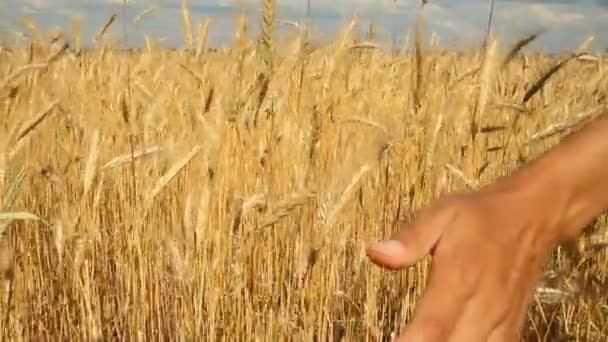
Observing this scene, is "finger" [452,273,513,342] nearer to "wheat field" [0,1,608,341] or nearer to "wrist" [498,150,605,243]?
"wrist" [498,150,605,243]

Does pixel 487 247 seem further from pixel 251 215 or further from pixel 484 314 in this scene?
pixel 251 215

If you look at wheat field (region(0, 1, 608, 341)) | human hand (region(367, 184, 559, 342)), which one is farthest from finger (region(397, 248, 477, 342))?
wheat field (region(0, 1, 608, 341))

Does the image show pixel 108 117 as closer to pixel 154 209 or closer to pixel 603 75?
pixel 154 209

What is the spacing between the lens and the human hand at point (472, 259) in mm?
364

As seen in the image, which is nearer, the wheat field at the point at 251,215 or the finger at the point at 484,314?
the finger at the point at 484,314

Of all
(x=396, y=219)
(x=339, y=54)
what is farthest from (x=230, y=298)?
(x=339, y=54)

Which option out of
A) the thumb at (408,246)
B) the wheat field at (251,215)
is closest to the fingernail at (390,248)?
the thumb at (408,246)

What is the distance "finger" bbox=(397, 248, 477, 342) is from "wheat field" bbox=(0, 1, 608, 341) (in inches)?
27.5

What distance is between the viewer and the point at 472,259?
14.5 inches

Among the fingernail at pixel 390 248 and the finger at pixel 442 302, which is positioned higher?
the fingernail at pixel 390 248

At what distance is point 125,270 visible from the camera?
1.41 metres

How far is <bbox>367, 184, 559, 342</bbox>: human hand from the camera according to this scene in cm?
36

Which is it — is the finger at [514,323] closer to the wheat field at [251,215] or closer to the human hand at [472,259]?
the human hand at [472,259]

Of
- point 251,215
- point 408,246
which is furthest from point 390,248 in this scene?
point 251,215
